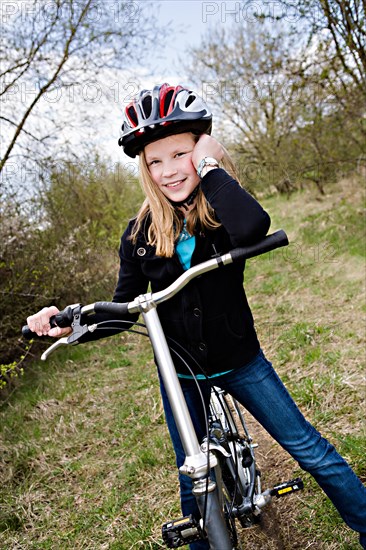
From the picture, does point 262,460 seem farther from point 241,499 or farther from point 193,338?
point 193,338

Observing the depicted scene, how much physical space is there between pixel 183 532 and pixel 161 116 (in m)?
1.59

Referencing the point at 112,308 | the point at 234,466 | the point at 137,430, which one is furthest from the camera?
the point at 137,430

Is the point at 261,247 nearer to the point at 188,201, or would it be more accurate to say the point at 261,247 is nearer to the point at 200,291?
the point at 200,291

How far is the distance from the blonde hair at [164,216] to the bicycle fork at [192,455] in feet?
1.54

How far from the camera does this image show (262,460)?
3.41 m

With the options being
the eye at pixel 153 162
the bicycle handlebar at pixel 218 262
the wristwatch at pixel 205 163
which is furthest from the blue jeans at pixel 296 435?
the eye at pixel 153 162

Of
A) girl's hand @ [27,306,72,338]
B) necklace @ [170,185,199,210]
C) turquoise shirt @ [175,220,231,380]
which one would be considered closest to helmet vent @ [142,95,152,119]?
necklace @ [170,185,199,210]

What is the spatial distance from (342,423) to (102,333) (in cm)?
227

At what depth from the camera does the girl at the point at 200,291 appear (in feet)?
6.37

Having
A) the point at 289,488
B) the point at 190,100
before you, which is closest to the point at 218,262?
the point at 190,100

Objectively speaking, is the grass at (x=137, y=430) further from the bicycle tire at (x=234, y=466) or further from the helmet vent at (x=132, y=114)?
the helmet vent at (x=132, y=114)

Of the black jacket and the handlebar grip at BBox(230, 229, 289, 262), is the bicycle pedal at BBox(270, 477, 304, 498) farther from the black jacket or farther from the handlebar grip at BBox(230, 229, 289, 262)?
the handlebar grip at BBox(230, 229, 289, 262)

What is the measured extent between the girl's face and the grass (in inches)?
76.8

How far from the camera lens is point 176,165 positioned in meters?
1.98
